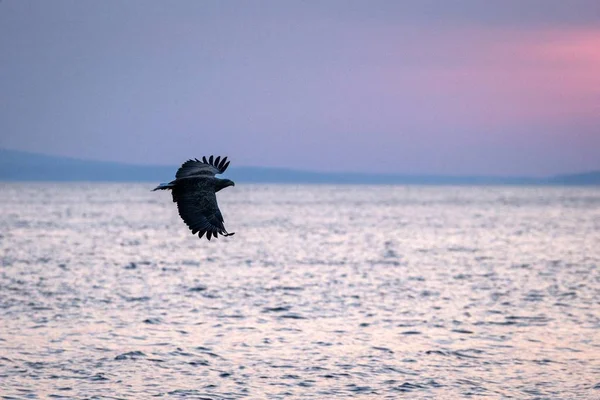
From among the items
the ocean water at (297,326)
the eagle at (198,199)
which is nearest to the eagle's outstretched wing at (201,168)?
the eagle at (198,199)

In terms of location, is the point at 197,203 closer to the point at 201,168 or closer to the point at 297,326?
the point at 201,168

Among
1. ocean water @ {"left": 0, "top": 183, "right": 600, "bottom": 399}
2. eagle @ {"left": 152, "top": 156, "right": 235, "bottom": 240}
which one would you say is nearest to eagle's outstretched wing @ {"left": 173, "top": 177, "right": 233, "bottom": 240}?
eagle @ {"left": 152, "top": 156, "right": 235, "bottom": 240}

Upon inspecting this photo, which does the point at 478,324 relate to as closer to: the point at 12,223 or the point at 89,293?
the point at 89,293

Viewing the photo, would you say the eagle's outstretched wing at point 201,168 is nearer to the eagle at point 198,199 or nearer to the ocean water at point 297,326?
the eagle at point 198,199

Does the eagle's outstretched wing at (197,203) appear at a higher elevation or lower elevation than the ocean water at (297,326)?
higher

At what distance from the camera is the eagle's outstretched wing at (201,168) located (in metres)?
15.6

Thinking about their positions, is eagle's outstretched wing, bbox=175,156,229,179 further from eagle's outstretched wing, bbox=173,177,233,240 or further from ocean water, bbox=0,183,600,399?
ocean water, bbox=0,183,600,399

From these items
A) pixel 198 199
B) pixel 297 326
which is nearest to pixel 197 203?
pixel 198 199

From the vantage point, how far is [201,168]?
15938 mm

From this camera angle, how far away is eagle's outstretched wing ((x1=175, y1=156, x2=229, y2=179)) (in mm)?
15594

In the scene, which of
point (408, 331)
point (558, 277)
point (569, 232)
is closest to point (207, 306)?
point (408, 331)

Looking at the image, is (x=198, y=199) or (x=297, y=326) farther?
(x=297, y=326)

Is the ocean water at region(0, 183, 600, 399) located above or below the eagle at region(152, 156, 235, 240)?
below

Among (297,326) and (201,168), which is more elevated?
(201,168)
